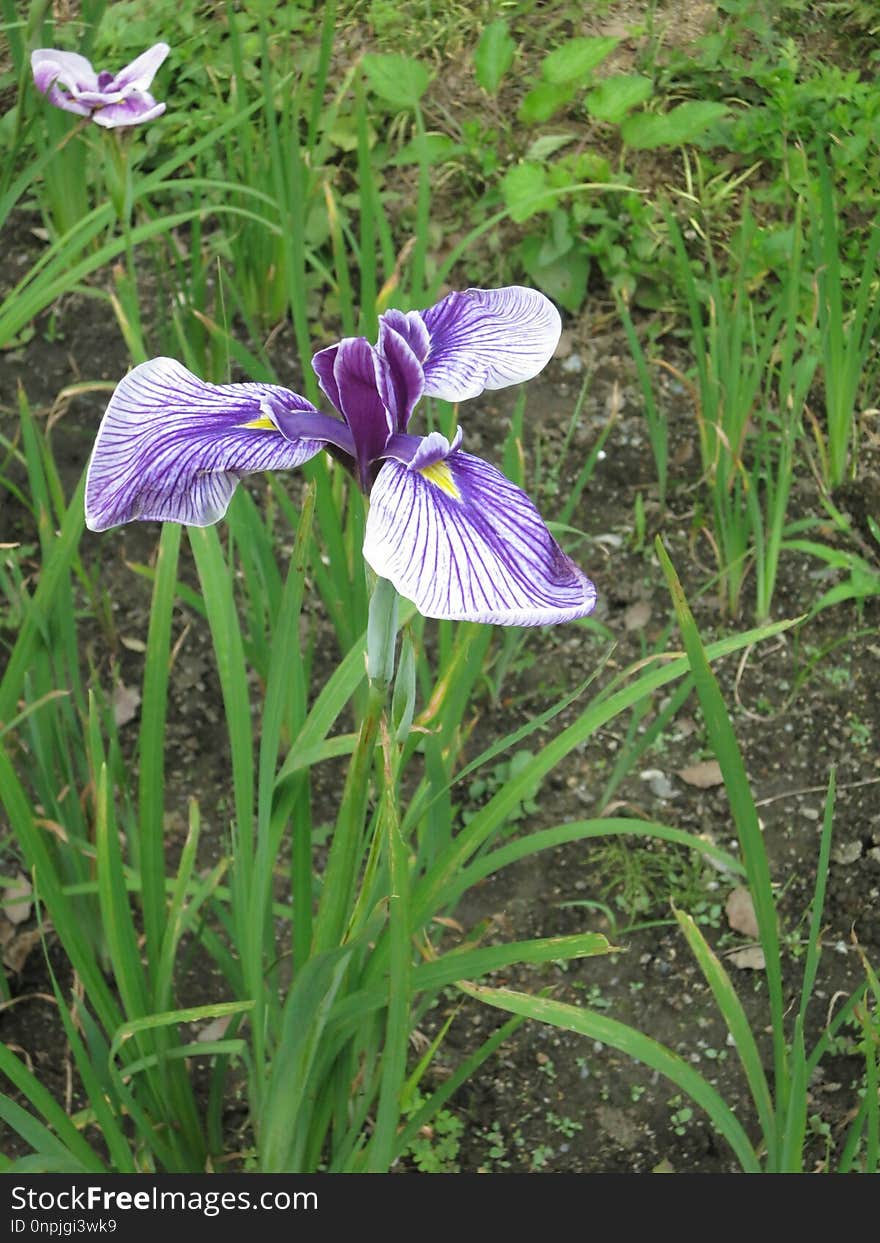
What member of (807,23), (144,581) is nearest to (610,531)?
(144,581)

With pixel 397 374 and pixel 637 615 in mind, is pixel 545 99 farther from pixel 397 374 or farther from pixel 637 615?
pixel 397 374

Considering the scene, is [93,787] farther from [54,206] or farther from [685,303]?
[685,303]

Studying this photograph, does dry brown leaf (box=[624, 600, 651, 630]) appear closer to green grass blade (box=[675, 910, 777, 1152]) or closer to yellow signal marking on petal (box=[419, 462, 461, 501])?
green grass blade (box=[675, 910, 777, 1152])

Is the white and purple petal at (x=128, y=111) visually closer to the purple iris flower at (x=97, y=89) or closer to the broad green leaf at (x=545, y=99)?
the purple iris flower at (x=97, y=89)

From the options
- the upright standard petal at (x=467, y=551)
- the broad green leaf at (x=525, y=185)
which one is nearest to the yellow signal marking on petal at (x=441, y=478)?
the upright standard petal at (x=467, y=551)

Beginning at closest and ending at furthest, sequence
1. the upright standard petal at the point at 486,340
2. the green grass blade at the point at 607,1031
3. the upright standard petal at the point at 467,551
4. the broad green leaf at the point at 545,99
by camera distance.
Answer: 1. the upright standard petal at the point at 467,551
2. the upright standard petal at the point at 486,340
3. the green grass blade at the point at 607,1031
4. the broad green leaf at the point at 545,99

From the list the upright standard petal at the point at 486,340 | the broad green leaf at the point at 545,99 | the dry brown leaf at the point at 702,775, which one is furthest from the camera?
the broad green leaf at the point at 545,99

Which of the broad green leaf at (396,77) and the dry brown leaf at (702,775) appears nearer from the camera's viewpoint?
the dry brown leaf at (702,775)

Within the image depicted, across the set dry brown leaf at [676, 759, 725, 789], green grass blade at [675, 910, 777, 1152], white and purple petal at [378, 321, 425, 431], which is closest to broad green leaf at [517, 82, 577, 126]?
dry brown leaf at [676, 759, 725, 789]
